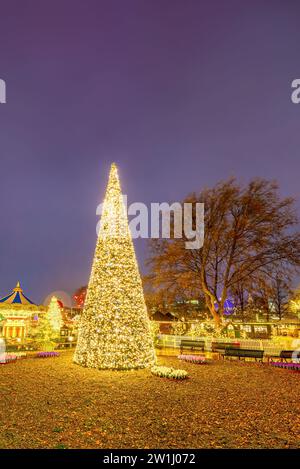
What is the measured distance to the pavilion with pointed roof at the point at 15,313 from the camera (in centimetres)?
2339

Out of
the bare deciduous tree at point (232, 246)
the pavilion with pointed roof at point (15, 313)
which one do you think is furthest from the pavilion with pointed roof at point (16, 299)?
the bare deciduous tree at point (232, 246)

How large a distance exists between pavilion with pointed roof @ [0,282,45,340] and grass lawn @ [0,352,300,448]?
1418 centimetres

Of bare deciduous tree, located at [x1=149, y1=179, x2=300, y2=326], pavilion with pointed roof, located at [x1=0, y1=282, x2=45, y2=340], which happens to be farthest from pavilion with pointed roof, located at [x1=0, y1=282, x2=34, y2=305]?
bare deciduous tree, located at [x1=149, y1=179, x2=300, y2=326]

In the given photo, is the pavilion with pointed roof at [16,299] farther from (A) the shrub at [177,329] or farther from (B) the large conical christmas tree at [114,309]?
(B) the large conical christmas tree at [114,309]

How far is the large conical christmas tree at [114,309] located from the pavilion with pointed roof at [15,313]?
14.0m

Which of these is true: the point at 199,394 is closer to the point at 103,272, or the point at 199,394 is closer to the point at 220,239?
the point at 103,272

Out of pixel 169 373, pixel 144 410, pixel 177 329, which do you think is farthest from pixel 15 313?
pixel 144 410

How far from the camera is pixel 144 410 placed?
21.1 ft

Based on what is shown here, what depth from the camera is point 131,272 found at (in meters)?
11.7

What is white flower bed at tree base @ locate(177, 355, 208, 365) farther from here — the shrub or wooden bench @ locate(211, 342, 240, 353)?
the shrub

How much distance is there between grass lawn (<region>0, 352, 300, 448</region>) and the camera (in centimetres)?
494

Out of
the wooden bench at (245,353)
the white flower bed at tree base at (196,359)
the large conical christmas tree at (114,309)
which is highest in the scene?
the large conical christmas tree at (114,309)

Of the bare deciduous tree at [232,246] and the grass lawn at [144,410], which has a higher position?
the bare deciduous tree at [232,246]
